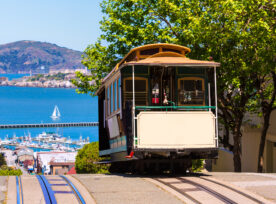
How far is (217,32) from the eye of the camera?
80.4 feet

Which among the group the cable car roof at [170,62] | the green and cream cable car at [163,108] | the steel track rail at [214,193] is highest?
the cable car roof at [170,62]

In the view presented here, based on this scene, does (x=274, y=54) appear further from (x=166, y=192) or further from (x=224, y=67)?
(x=166, y=192)

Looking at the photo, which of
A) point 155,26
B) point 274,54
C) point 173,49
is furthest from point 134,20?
point 173,49

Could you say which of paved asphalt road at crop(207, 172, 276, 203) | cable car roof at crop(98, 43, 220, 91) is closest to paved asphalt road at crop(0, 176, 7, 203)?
cable car roof at crop(98, 43, 220, 91)

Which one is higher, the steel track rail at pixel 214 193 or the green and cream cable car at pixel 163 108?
the green and cream cable car at pixel 163 108

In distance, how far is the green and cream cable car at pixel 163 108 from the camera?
15172mm

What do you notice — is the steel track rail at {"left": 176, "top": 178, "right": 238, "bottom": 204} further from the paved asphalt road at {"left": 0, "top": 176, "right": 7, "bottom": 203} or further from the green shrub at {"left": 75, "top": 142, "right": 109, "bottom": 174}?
the green shrub at {"left": 75, "top": 142, "right": 109, "bottom": 174}

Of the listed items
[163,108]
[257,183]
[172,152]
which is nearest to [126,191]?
[172,152]

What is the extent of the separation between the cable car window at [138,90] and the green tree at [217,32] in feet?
27.7

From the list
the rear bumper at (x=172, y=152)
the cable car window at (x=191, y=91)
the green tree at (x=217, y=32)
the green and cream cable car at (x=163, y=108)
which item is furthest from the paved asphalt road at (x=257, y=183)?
the green tree at (x=217, y=32)

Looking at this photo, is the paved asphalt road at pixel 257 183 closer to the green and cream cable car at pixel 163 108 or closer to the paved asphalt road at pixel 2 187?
the green and cream cable car at pixel 163 108

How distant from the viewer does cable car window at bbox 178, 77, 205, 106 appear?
1650 centimetres

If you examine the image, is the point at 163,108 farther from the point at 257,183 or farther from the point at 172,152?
the point at 257,183

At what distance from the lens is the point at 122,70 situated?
16484 mm
